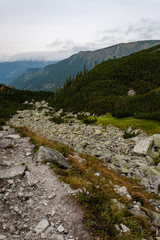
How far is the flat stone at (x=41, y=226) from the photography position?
373 cm

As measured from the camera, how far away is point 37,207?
14.9ft

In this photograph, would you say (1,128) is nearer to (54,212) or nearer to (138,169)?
(54,212)

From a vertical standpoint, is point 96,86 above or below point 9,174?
above

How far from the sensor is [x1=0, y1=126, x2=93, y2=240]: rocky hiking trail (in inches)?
145

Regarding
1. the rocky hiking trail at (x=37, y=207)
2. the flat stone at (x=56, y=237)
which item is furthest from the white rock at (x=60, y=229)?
the flat stone at (x=56, y=237)

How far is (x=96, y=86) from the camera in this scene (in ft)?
179

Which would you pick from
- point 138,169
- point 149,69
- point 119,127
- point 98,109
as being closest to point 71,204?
point 138,169

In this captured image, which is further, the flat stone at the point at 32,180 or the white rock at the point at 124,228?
the flat stone at the point at 32,180

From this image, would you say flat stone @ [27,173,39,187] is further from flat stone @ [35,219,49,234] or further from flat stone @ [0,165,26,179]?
flat stone @ [35,219,49,234]

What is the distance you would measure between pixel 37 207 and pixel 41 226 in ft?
2.54

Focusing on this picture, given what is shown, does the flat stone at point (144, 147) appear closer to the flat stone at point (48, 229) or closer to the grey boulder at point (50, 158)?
the grey boulder at point (50, 158)

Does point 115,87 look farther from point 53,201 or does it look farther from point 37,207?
point 37,207

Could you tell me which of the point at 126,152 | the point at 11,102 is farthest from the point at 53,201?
the point at 11,102

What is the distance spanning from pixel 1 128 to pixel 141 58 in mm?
78222
